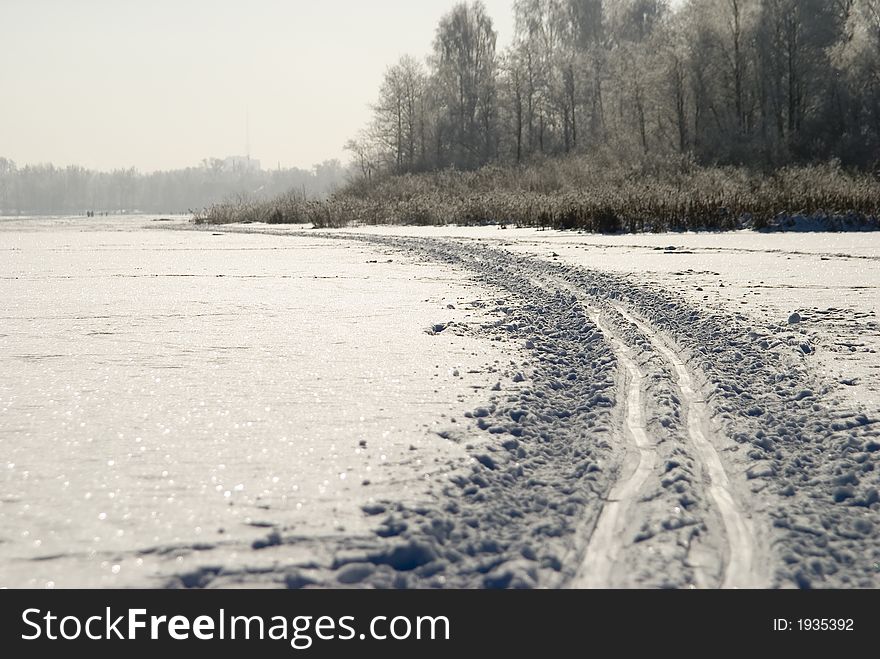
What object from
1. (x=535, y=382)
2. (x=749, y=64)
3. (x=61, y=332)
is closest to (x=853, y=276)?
(x=535, y=382)

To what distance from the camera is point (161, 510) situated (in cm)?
210

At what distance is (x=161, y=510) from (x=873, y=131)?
1434 inches

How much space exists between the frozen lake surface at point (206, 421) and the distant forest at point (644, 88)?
27.7 meters

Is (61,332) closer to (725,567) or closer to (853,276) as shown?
(725,567)

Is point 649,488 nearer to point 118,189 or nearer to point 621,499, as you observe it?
point 621,499

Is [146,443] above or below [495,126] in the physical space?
below

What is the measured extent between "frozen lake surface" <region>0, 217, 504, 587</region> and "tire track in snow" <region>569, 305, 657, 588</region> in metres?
0.55

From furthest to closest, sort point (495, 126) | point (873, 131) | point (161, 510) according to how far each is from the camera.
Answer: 1. point (495, 126)
2. point (873, 131)
3. point (161, 510)

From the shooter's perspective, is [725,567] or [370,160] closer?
[725,567]

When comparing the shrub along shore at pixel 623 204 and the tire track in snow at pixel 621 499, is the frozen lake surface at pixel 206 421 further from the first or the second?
the shrub along shore at pixel 623 204

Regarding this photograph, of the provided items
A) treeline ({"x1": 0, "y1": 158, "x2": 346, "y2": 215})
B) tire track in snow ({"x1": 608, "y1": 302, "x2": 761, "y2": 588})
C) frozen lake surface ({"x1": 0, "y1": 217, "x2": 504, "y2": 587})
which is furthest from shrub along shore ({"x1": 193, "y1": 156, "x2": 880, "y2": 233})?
treeline ({"x1": 0, "y1": 158, "x2": 346, "y2": 215})

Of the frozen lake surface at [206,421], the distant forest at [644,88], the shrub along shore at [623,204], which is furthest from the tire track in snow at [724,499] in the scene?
the distant forest at [644,88]

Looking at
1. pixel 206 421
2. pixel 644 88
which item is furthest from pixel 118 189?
pixel 206 421

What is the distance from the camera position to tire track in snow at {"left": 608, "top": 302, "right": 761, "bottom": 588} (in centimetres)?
191
